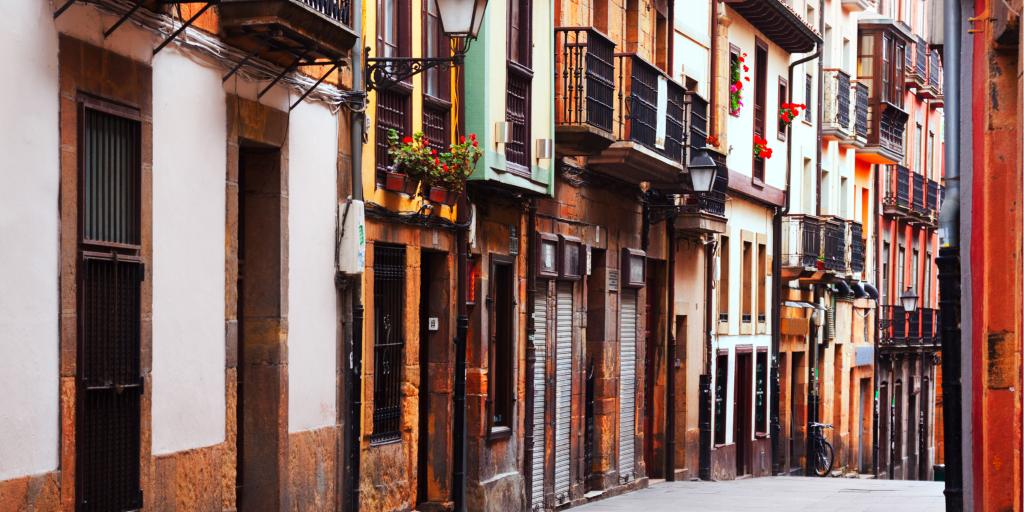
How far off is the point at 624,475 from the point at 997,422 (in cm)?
1346

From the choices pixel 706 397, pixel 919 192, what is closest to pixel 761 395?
pixel 706 397

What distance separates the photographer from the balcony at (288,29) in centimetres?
1226

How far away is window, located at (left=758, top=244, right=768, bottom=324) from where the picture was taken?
33312mm

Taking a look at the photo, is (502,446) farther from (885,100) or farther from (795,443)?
(885,100)

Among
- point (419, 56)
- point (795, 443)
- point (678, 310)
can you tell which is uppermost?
point (419, 56)

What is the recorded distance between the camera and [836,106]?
127 ft

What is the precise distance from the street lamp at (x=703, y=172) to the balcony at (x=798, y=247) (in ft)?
34.8

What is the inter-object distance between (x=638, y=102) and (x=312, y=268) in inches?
332

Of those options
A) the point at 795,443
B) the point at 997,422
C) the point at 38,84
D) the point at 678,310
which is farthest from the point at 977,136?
the point at 795,443

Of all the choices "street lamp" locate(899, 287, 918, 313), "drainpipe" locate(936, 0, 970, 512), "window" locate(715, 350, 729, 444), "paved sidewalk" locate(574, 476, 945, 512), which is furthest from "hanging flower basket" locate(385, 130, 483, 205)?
"street lamp" locate(899, 287, 918, 313)

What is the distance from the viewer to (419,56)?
16641mm

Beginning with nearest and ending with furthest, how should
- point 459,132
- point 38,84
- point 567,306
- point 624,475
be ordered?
point 38,84 → point 459,132 → point 567,306 → point 624,475

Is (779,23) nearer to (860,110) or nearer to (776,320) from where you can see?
(776,320)

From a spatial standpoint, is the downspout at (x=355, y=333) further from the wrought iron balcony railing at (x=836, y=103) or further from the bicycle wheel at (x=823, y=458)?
the wrought iron balcony railing at (x=836, y=103)
